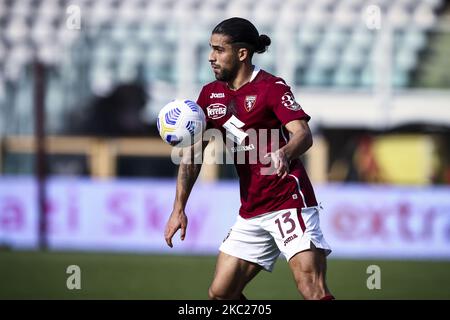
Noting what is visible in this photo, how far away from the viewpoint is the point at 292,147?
6.13 m

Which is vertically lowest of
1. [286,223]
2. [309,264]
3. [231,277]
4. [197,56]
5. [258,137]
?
[231,277]

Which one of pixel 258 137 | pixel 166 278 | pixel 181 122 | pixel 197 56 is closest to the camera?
pixel 181 122

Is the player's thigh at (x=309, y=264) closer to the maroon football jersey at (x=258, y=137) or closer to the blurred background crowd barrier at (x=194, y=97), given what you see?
the maroon football jersey at (x=258, y=137)

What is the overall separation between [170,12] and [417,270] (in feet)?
34.7

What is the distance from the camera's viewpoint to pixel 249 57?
674 centimetres

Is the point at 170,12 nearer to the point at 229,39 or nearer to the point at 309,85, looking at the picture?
the point at 309,85

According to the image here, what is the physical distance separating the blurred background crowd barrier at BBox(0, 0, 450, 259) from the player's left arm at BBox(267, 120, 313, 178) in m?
10.4

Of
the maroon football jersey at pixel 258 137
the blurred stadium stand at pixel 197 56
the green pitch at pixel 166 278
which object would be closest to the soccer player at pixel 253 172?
the maroon football jersey at pixel 258 137

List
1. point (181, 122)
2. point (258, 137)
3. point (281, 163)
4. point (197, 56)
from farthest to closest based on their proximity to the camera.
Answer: point (197, 56)
point (258, 137)
point (181, 122)
point (281, 163)

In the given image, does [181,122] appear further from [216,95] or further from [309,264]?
[309,264]

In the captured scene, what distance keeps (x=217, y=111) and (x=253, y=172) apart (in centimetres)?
51

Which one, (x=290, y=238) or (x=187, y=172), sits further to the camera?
(x=187, y=172)

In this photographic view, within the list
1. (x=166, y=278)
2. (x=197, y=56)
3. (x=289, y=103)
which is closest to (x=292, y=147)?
(x=289, y=103)

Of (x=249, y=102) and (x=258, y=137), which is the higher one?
(x=249, y=102)
